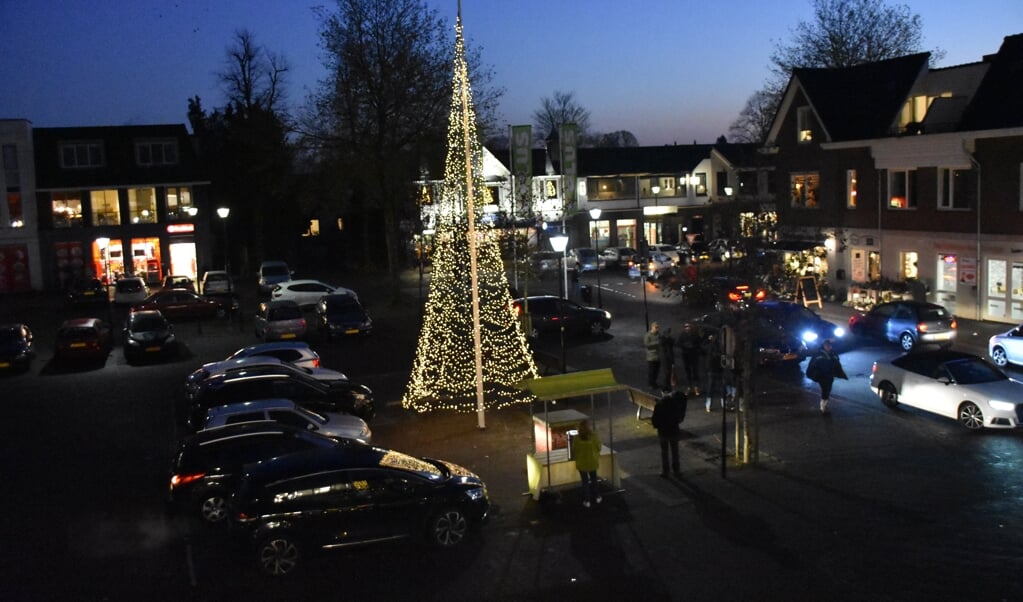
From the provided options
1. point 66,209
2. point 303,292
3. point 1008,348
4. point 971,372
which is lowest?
point 1008,348

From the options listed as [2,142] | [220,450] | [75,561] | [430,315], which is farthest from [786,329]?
[2,142]

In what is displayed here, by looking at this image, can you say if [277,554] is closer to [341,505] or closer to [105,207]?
[341,505]

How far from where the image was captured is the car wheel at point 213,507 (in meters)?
13.8

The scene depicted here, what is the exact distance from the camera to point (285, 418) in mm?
16797

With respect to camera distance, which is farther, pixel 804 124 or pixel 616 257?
pixel 616 257

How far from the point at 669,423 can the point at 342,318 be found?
61.8 feet

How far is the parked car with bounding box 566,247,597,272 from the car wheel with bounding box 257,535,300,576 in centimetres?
4152

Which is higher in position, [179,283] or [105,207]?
[105,207]

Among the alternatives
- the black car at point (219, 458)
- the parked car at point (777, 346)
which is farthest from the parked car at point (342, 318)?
the black car at point (219, 458)

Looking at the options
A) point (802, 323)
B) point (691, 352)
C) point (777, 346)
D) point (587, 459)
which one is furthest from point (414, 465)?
point (802, 323)

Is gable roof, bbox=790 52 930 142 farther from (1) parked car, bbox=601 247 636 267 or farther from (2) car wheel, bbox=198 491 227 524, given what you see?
(2) car wheel, bbox=198 491 227 524

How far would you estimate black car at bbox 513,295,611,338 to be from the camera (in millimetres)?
30844

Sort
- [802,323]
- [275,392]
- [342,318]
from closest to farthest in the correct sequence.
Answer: [275,392] → [802,323] → [342,318]

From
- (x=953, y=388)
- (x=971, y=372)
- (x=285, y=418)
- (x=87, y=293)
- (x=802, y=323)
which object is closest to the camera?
(x=285, y=418)
